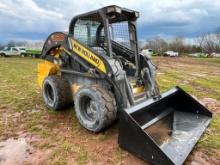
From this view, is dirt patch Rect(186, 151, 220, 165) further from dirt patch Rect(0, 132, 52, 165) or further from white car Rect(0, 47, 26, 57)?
white car Rect(0, 47, 26, 57)

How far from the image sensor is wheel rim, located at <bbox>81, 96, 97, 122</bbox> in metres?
3.82

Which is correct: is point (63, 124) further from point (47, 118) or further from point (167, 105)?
point (167, 105)

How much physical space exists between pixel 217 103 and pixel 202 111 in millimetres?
1792

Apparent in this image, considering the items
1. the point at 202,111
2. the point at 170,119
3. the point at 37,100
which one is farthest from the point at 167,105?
the point at 37,100

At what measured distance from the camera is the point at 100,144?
135 inches

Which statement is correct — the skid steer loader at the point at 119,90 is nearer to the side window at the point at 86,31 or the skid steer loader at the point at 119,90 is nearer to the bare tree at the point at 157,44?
the side window at the point at 86,31

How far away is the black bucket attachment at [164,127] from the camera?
112 inches

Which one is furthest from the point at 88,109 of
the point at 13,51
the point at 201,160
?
the point at 13,51

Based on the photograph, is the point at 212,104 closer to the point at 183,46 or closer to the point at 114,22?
the point at 114,22

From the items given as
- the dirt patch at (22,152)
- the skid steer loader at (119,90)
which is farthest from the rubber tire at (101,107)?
the dirt patch at (22,152)

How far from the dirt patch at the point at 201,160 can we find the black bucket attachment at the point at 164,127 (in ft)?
0.36

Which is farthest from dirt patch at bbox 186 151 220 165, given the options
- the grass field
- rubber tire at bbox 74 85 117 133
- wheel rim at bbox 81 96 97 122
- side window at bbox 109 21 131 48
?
side window at bbox 109 21 131 48

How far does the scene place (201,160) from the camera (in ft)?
10.1

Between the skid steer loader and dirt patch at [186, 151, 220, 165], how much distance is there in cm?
12
